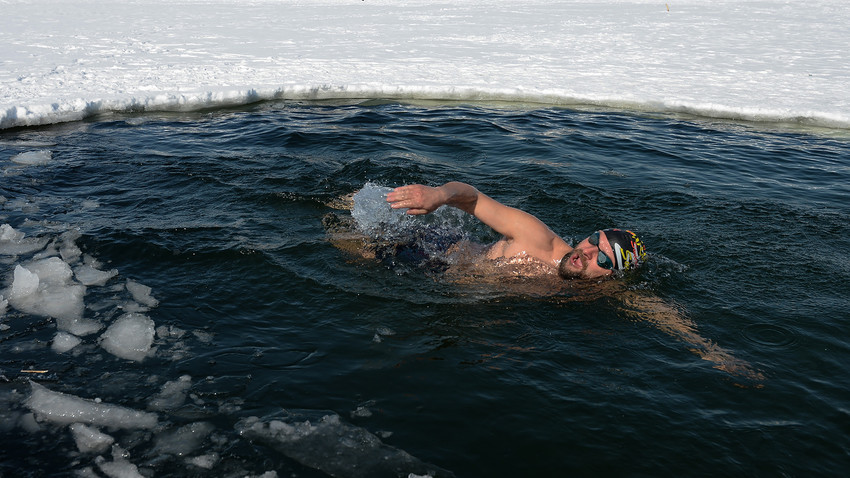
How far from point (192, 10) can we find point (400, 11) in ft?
21.1

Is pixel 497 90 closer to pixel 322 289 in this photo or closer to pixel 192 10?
pixel 322 289

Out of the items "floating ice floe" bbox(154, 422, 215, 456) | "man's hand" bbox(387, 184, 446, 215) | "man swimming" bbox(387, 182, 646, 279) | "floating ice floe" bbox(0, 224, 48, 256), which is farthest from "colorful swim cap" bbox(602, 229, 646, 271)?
"floating ice floe" bbox(0, 224, 48, 256)

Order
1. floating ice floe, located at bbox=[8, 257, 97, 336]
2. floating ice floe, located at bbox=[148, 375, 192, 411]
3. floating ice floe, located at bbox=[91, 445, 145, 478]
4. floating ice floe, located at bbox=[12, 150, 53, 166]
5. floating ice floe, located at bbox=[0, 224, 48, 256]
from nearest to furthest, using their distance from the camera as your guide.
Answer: floating ice floe, located at bbox=[91, 445, 145, 478], floating ice floe, located at bbox=[148, 375, 192, 411], floating ice floe, located at bbox=[8, 257, 97, 336], floating ice floe, located at bbox=[0, 224, 48, 256], floating ice floe, located at bbox=[12, 150, 53, 166]

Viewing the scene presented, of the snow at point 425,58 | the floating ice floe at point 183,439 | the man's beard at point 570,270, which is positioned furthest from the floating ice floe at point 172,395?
the snow at point 425,58

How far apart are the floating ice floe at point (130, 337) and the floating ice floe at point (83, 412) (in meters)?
0.49

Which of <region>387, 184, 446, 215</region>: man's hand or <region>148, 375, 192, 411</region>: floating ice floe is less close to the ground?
<region>387, 184, 446, 215</region>: man's hand

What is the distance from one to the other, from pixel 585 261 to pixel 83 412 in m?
3.59

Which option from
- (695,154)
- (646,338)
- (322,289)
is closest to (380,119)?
(695,154)

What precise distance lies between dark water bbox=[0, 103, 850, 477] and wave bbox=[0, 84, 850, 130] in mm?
1082

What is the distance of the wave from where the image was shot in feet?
31.4

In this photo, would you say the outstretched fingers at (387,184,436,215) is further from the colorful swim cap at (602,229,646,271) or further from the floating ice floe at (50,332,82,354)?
the floating ice floe at (50,332,82,354)

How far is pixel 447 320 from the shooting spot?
4.65 m

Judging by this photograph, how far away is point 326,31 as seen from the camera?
16266 millimetres

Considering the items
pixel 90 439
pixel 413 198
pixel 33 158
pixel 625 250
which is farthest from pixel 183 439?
pixel 33 158
